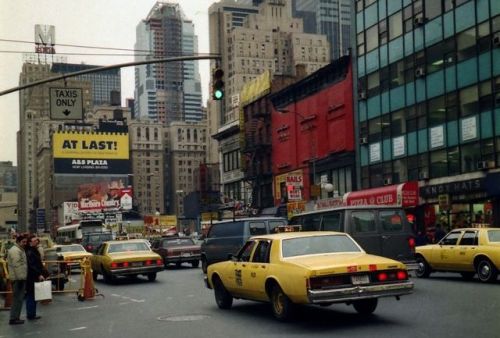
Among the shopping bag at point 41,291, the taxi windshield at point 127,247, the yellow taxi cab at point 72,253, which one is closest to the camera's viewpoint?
the shopping bag at point 41,291

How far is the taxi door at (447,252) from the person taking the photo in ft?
63.7

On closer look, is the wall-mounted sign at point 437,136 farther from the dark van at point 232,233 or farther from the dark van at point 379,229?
the dark van at point 379,229

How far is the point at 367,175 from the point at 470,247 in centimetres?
2805

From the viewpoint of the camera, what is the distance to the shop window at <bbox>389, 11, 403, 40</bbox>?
43.1m

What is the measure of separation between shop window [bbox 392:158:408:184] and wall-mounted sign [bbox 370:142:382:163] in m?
1.81

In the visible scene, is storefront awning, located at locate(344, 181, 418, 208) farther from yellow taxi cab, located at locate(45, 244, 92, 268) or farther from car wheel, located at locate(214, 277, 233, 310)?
car wheel, located at locate(214, 277, 233, 310)

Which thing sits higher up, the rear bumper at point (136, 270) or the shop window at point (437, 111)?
the shop window at point (437, 111)

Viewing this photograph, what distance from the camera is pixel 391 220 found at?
57.7ft

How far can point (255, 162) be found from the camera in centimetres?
6419

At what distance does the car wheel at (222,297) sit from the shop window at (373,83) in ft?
107

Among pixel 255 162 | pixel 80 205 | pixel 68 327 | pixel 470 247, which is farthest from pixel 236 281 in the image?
pixel 80 205

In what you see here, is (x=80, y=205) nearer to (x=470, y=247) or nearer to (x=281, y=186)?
(x=281, y=186)

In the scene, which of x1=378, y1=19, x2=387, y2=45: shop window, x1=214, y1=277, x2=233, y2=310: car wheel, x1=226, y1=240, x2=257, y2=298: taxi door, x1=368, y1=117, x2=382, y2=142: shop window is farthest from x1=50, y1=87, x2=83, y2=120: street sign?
x1=378, y1=19, x2=387, y2=45: shop window

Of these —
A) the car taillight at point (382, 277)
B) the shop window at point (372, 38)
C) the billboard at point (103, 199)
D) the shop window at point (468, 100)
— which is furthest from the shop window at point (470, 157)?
the billboard at point (103, 199)
